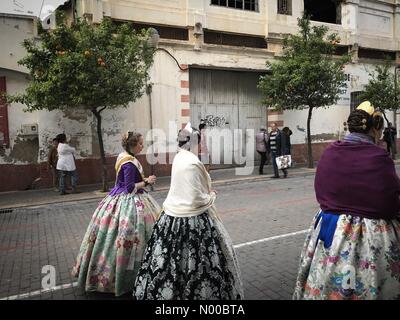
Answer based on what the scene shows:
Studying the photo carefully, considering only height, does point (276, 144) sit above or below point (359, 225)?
above

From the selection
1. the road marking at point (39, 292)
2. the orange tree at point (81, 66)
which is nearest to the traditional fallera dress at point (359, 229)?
the road marking at point (39, 292)

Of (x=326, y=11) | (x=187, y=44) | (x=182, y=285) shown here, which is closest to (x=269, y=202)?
(x=182, y=285)

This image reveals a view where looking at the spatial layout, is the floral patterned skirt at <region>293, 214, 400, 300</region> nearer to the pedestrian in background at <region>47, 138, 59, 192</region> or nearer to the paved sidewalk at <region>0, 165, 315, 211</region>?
the paved sidewalk at <region>0, 165, 315, 211</region>

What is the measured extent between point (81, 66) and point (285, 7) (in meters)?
10.9

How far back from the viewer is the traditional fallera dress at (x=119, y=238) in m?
4.01

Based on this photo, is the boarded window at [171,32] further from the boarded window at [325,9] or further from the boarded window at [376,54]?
the boarded window at [376,54]

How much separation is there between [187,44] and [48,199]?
7.55 m

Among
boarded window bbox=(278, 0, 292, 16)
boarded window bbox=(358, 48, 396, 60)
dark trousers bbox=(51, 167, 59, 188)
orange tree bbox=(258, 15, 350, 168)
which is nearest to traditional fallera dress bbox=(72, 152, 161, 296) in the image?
dark trousers bbox=(51, 167, 59, 188)

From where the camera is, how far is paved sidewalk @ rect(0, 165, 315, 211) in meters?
10.4

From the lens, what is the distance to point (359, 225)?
2.70 metres

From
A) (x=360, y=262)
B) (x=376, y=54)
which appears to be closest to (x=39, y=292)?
(x=360, y=262)

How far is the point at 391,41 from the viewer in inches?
818

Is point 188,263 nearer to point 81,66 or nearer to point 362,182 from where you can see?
point 362,182
